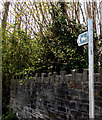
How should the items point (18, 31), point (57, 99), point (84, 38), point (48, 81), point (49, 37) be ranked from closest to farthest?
point (84, 38), point (57, 99), point (48, 81), point (49, 37), point (18, 31)

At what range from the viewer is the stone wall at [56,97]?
3625mm

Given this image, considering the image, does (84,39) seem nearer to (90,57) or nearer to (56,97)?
(90,57)

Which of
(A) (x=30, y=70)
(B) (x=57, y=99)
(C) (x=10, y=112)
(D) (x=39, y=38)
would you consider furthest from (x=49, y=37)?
(C) (x=10, y=112)

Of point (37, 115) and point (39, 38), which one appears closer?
point (37, 115)

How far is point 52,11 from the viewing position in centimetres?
576

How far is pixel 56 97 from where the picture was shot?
4426 millimetres

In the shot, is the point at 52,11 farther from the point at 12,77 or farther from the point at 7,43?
the point at 12,77

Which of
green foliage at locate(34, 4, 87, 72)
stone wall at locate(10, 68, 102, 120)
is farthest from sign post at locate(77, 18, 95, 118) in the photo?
green foliage at locate(34, 4, 87, 72)

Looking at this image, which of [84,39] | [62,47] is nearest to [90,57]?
[84,39]

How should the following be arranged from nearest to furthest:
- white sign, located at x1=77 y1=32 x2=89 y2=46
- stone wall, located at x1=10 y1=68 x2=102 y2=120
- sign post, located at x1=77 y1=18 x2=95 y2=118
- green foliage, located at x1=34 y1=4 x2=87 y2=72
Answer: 1. sign post, located at x1=77 y1=18 x2=95 y2=118
2. white sign, located at x1=77 y1=32 x2=89 y2=46
3. stone wall, located at x1=10 y1=68 x2=102 y2=120
4. green foliage, located at x1=34 y1=4 x2=87 y2=72

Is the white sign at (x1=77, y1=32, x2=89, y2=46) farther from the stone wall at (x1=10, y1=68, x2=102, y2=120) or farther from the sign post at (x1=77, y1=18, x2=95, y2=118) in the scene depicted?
the stone wall at (x1=10, y1=68, x2=102, y2=120)

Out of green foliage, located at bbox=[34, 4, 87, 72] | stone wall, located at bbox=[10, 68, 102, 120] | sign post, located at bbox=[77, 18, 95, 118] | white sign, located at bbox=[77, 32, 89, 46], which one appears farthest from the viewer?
green foliage, located at bbox=[34, 4, 87, 72]

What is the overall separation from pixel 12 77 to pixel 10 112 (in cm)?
117

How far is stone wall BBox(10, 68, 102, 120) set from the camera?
3625 millimetres
